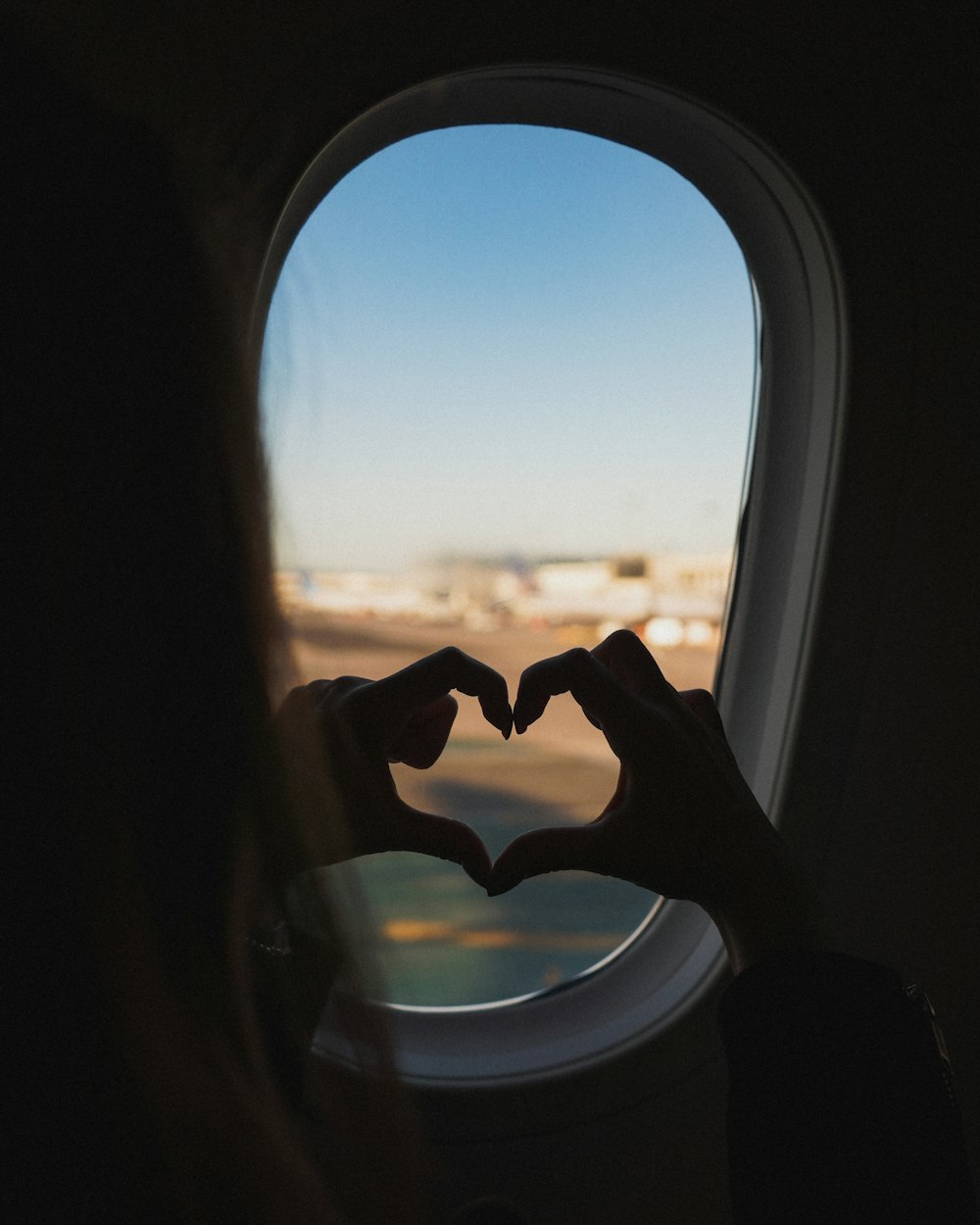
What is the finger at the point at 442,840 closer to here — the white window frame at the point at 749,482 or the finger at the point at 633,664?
the finger at the point at 633,664

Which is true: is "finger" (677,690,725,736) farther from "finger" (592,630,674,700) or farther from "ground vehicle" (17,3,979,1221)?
"ground vehicle" (17,3,979,1221)

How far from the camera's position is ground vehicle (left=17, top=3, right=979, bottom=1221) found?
0.82 meters

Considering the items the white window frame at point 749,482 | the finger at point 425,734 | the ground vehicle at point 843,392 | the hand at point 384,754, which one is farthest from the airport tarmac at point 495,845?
the hand at point 384,754

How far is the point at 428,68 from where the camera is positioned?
827 millimetres

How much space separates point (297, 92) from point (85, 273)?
514 millimetres

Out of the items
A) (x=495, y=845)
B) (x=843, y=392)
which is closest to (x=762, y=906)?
(x=843, y=392)

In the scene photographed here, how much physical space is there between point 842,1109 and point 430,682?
0.37 meters

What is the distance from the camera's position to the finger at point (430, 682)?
574 millimetres

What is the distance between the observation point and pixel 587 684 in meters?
0.58

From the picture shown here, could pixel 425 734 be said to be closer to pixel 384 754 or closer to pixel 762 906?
pixel 384 754

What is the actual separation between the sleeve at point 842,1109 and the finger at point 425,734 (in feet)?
0.97

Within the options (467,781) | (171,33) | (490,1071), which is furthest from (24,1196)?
(467,781)

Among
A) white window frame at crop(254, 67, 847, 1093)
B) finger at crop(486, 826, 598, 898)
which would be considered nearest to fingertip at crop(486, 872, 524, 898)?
finger at crop(486, 826, 598, 898)

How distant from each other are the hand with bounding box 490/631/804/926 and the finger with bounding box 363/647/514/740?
37 mm
